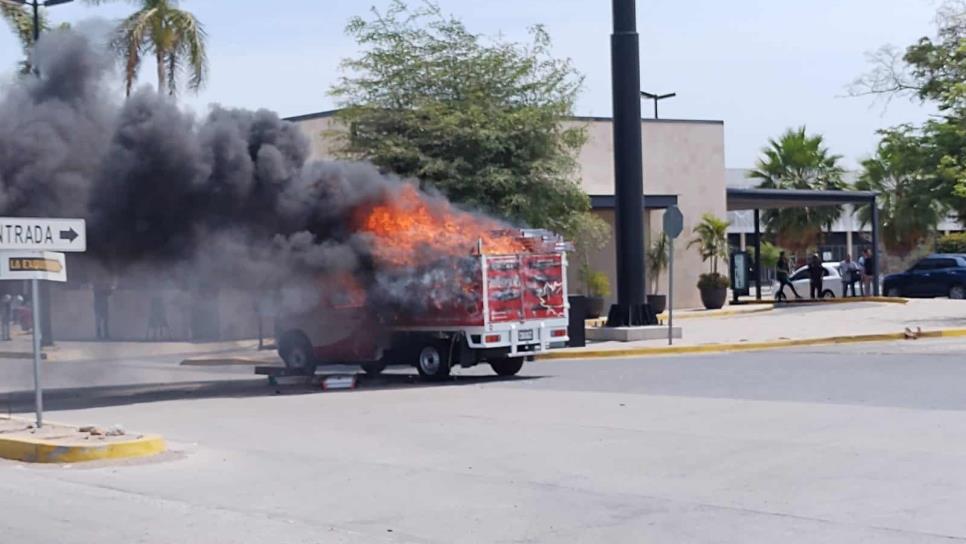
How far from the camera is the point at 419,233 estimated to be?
19844 millimetres

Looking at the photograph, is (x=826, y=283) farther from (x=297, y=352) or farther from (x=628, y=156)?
(x=297, y=352)

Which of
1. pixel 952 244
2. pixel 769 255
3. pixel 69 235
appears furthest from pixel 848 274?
pixel 69 235

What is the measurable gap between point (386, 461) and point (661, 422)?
350 cm

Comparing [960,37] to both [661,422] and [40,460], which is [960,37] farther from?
[40,460]

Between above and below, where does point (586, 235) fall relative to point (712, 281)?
above

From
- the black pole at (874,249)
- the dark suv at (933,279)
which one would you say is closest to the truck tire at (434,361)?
the black pole at (874,249)

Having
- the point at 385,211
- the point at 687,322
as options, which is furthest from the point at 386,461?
the point at 687,322

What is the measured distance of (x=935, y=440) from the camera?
477 inches

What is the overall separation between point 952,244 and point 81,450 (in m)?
57.1

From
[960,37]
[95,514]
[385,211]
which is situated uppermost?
[960,37]

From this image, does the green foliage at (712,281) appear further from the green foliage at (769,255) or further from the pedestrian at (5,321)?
the pedestrian at (5,321)

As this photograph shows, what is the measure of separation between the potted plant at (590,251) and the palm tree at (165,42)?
1111cm

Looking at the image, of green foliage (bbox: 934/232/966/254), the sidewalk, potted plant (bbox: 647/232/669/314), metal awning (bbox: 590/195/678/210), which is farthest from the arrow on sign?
green foliage (bbox: 934/232/966/254)

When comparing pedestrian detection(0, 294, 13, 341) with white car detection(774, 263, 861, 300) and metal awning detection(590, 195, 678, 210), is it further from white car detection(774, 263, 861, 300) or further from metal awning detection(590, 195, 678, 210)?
white car detection(774, 263, 861, 300)
